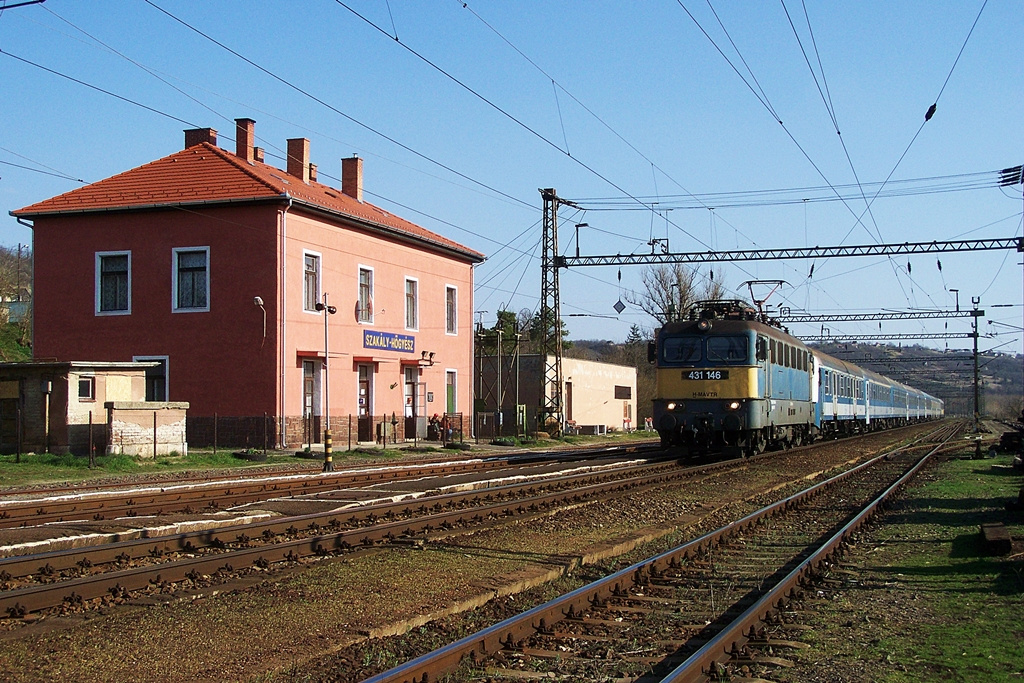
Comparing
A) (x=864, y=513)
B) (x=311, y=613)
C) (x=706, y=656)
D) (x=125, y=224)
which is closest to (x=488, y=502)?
(x=864, y=513)

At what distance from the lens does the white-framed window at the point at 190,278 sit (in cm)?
3158

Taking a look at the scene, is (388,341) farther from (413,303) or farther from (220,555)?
(220,555)

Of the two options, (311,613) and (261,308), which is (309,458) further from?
(311,613)

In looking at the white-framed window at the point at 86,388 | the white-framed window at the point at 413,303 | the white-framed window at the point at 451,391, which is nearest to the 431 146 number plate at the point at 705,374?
the white-framed window at the point at 86,388

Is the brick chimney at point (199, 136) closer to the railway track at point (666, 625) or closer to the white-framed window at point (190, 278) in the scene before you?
the white-framed window at point (190, 278)

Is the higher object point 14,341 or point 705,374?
point 14,341

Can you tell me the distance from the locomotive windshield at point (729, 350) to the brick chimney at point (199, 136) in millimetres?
21313

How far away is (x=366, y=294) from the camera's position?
35.0 m

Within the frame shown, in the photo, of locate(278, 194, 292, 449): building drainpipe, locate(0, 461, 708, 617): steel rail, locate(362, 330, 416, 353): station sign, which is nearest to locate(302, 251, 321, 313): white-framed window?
locate(278, 194, 292, 449): building drainpipe

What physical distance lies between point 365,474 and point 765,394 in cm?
1083

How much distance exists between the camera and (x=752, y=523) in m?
13.1

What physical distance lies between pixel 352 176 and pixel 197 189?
8.98 meters

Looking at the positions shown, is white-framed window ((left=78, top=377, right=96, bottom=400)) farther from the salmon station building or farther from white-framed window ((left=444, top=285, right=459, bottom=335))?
white-framed window ((left=444, top=285, right=459, bottom=335))

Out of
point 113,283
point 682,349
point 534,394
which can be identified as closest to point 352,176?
point 113,283
